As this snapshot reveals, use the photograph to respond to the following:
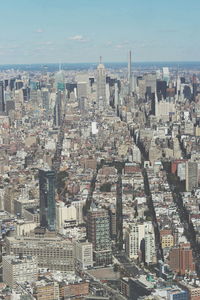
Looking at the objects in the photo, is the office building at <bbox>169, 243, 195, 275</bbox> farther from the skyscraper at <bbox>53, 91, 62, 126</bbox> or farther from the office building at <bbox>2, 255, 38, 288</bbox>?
the skyscraper at <bbox>53, 91, 62, 126</bbox>

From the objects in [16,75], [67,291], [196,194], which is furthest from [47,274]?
[16,75]

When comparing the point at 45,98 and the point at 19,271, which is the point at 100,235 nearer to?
the point at 19,271

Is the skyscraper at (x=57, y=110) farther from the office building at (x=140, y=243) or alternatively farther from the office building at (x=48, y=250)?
the office building at (x=48, y=250)

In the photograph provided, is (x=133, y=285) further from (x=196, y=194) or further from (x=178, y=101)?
(x=178, y=101)

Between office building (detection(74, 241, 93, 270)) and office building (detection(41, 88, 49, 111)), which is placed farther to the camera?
office building (detection(41, 88, 49, 111))

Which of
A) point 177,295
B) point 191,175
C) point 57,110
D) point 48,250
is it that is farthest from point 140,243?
point 57,110

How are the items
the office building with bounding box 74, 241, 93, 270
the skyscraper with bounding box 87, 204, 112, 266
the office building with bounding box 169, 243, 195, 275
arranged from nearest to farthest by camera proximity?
the office building with bounding box 169, 243, 195, 275 → the office building with bounding box 74, 241, 93, 270 → the skyscraper with bounding box 87, 204, 112, 266

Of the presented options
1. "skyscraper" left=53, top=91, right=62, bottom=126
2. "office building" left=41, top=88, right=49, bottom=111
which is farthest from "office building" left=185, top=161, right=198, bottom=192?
"office building" left=41, top=88, right=49, bottom=111
